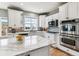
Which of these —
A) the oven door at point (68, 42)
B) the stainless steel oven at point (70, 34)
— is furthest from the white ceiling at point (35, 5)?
the oven door at point (68, 42)

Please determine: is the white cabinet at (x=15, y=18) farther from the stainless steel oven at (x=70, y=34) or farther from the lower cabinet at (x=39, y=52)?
the stainless steel oven at (x=70, y=34)

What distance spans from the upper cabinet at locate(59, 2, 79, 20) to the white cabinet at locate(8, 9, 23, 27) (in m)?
0.52

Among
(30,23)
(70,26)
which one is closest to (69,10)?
(70,26)

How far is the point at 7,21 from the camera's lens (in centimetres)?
131

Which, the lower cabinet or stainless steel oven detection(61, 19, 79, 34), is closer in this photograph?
the lower cabinet

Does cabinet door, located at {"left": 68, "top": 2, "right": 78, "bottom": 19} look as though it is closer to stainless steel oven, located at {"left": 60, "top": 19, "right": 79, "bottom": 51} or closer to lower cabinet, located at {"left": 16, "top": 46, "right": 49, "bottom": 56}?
stainless steel oven, located at {"left": 60, "top": 19, "right": 79, "bottom": 51}

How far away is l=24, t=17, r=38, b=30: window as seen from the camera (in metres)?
1.34

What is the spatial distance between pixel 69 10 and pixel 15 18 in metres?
0.73

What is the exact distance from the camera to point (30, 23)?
53.2 inches

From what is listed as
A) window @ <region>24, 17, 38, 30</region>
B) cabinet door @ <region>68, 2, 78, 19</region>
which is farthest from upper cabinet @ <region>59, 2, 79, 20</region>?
window @ <region>24, 17, 38, 30</region>

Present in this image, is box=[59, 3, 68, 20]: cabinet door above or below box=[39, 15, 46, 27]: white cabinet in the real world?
above

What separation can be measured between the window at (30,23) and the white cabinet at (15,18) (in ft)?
0.21

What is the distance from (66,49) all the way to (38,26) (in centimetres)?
50

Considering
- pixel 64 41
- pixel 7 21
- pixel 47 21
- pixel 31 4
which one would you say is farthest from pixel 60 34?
pixel 7 21
